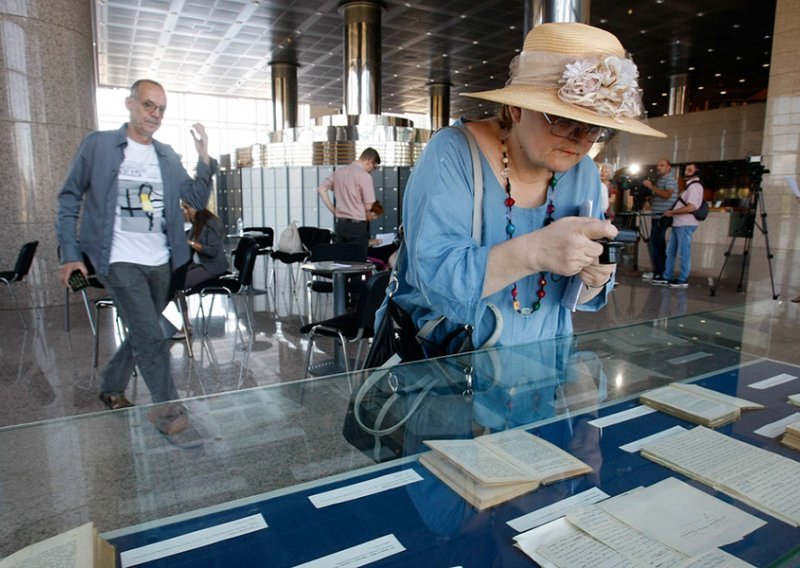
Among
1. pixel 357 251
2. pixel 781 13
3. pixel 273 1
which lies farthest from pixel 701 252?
pixel 273 1

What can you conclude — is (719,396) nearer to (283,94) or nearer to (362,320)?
(362,320)

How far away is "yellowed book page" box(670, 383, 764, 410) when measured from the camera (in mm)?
1353

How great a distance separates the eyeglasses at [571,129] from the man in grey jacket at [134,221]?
2.20 metres

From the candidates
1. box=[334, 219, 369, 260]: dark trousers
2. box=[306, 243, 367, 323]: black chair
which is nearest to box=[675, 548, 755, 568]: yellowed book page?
box=[306, 243, 367, 323]: black chair

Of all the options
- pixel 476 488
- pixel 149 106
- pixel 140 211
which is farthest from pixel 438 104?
pixel 476 488

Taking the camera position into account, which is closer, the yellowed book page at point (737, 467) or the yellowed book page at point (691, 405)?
the yellowed book page at point (737, 467)

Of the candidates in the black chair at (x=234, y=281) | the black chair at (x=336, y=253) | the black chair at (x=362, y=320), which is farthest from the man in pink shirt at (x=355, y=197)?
the black chair at (x=362, y=320)

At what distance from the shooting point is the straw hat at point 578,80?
1086 mm

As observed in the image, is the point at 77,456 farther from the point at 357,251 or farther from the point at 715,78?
the point at 715,78

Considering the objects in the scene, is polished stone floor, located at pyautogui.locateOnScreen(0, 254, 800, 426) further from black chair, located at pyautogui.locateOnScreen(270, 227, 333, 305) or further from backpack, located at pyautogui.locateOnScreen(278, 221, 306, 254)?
backpack, located at pyautogui.locateOnScreen(278, 221, 306, 254)

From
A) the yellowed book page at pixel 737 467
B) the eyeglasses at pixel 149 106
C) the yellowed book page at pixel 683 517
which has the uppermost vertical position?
the eyeglasses at pixel 149 106

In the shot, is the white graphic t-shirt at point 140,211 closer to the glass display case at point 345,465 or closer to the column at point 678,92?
the glass display case at point 345,465

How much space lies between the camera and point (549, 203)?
1.32 m

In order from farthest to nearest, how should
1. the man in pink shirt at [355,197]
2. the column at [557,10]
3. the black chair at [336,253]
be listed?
the man in pink shirt at [355,197] < the column at [557,10] < the black chair at [336,253]
